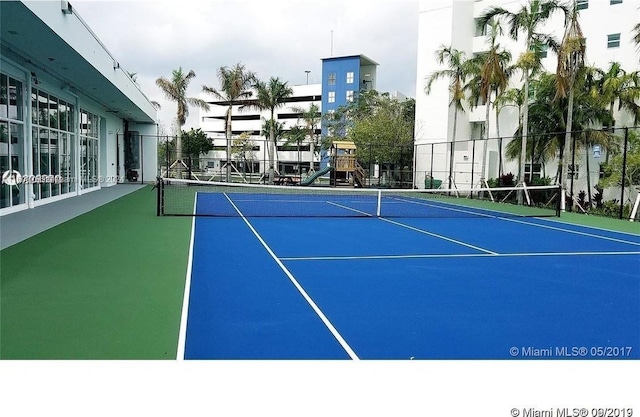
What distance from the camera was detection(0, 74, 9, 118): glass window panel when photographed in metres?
12.6

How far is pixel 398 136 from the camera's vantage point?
38.8m

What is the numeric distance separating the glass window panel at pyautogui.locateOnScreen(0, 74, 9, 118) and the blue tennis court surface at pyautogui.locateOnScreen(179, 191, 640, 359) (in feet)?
18.2

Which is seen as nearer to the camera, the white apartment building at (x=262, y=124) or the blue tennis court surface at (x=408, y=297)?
the blue tennis court surface at (x=408, y=297)

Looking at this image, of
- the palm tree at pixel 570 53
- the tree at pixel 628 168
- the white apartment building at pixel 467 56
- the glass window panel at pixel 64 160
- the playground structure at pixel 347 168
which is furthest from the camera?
the playground structure at pixel 347 168

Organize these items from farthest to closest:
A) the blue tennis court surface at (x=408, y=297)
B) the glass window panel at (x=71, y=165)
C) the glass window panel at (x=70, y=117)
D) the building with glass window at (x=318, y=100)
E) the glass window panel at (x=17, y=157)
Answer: the building with glass window at (x=318, y=100), the glass window panel at (x=71, y=165), the glass window panel at (x=70, y=117), the glass window panel at (x=17, y=157), the blue tennis court surface at (x=408, y=297)

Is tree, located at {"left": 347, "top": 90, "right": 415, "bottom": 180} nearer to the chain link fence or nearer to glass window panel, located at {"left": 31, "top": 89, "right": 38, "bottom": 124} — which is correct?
the chain link fence

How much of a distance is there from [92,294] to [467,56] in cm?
3351

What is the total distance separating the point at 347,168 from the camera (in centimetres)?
3581

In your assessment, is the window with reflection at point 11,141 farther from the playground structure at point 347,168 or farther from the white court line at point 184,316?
the playground structure at point 347,168

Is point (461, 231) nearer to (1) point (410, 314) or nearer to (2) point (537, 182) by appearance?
(1) point (410, 314)

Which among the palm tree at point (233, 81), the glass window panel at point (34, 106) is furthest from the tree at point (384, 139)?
the glass window panel at point (34, 106)

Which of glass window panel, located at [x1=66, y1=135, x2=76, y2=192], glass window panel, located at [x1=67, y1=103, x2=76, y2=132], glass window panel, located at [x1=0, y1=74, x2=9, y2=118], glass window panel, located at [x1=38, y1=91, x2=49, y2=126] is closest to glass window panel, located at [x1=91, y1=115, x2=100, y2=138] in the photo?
glass window panel, located at [x1=67, y1=103, x2=76, y2=132]

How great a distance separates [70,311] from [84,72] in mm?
Answer: 11868

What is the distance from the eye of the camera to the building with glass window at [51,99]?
10742 millimetres
